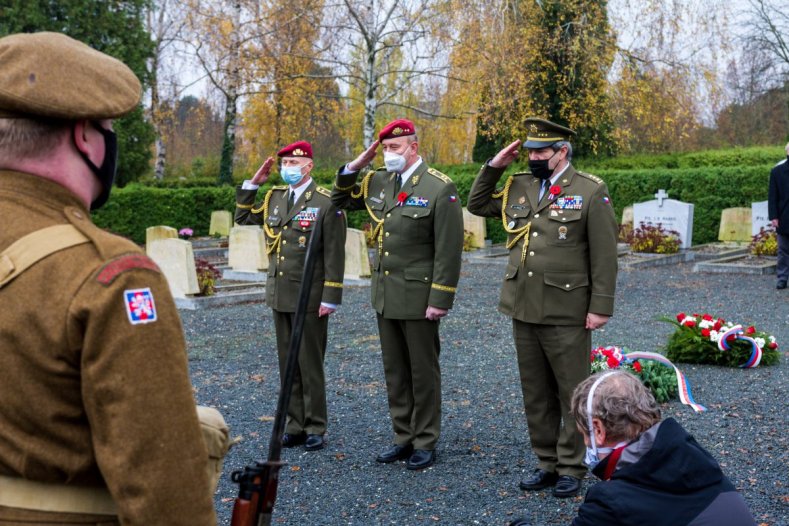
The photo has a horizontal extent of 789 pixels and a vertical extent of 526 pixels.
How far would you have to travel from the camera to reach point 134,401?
1.54 metres

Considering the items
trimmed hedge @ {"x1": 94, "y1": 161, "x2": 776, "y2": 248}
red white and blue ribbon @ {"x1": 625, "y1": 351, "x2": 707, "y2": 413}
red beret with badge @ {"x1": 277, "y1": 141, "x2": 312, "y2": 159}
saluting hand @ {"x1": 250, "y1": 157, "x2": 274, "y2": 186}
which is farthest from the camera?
trimmed hedge @ {"x1": 94, "y1": 161, "x2": 776, "y2": 248}

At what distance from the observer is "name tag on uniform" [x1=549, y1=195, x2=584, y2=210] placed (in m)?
4.81

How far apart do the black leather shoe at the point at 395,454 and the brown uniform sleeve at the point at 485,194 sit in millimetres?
1489

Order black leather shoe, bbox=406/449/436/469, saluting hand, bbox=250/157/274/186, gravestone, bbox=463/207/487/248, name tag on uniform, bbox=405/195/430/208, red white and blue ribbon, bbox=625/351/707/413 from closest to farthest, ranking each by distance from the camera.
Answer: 1. black leather shoe, bbox=406/449/436/469
2. name tag on uniform, bbox=405/195/430/208
3. saluting hand, bbox=250/157/274/186
4. red white and blue ribbon, bbox=625/351/707/413
5. gravestone, bbox=463/207/487/248

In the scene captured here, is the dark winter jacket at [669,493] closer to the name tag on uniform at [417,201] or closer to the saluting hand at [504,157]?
the saluting hand at [504,157]

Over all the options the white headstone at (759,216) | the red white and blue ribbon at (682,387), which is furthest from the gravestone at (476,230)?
the red white and blue ribbon at (682,387)

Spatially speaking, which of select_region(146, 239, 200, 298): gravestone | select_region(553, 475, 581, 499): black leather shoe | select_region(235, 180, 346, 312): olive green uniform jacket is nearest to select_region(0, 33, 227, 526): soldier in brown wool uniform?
select_region(553, 475, 581, 499): black leather shoe

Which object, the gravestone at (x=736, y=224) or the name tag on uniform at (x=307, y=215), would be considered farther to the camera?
the gravestone at (x=736, y=224)

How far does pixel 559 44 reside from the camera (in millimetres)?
22406

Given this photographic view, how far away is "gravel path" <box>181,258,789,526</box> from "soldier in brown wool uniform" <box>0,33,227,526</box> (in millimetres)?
2897

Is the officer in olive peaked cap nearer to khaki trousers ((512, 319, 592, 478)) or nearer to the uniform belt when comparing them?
khaki trousers ((512, 319, 592, 478))

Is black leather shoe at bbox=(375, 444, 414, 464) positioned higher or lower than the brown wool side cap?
lower

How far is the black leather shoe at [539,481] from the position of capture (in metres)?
4.75

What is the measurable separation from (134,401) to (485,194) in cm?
386
